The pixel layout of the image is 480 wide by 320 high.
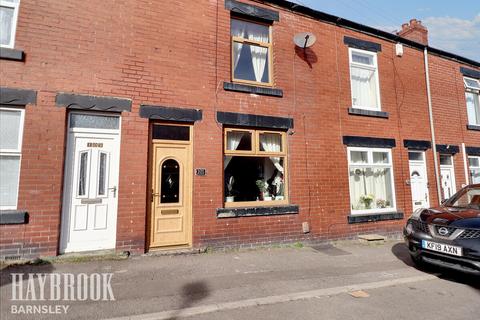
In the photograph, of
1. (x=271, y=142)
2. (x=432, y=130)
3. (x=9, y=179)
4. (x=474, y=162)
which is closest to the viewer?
(x=9, y=179)

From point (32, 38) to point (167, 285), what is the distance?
522cm

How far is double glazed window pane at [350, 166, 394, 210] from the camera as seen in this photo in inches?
338

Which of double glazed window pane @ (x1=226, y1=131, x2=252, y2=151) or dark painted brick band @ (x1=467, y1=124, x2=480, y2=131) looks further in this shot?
dark painted brick band @ (x1=467, y1=124, x2=480, y2=131)

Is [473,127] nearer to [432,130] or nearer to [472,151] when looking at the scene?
[472,151]

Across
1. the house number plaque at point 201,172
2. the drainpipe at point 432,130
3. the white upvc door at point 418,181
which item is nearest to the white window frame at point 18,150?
the house number plaque at point 201,172

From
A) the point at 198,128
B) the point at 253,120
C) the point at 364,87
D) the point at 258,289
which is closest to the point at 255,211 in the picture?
the point at 253,120

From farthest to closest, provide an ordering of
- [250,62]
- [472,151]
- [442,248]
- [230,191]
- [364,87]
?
[472,151] → [364,87] → [250,62] → [230,191] → [442,248]

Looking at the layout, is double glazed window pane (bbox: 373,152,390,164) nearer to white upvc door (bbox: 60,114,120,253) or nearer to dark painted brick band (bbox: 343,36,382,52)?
dark painted brick band (bbox: 343,36,382,52)

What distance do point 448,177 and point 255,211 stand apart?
7.64m

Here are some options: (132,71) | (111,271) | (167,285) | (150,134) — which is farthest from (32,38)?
(167,285)

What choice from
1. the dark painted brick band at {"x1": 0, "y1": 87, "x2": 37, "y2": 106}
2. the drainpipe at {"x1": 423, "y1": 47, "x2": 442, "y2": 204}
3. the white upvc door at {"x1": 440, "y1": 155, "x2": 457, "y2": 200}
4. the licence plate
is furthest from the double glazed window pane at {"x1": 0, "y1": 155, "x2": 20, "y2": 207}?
the white upvc door at {"x1": 440, "y1": 155, "x2": 457, "y2": 200}

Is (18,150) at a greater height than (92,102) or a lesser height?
lesser

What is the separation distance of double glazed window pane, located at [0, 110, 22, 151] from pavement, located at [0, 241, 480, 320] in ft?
7.24

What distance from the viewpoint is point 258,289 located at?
14.5 feet
